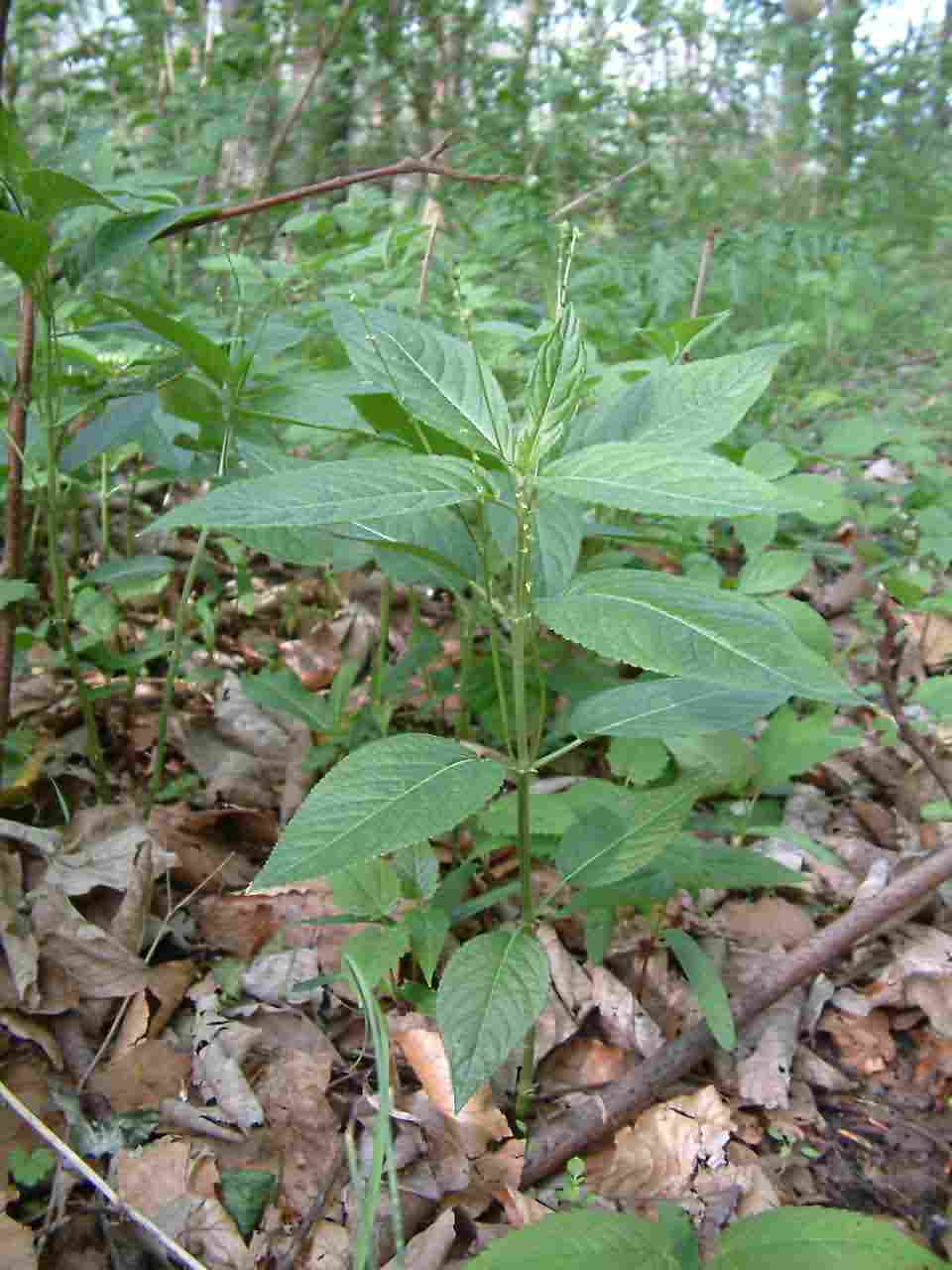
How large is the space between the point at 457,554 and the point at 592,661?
77 cm

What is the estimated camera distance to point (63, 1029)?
1.51 metres

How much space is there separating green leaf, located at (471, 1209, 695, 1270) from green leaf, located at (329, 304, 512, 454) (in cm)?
86

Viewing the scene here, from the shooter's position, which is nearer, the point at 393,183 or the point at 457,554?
the point at 457,554

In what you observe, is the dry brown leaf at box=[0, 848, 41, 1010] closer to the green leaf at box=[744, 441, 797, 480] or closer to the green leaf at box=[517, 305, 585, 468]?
the green leaf at box=[517, 305, 585, 468]

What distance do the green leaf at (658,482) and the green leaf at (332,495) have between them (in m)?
0.11

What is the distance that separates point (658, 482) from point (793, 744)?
1.07 meters

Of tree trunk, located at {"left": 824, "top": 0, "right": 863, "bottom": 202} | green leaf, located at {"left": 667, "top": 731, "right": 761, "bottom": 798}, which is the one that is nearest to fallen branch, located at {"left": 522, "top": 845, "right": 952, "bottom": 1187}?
green leaf, located at {"left": 667, "top": 731, "right": 761, "bottom": 798}

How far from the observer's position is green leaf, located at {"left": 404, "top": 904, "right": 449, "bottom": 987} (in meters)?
1.43

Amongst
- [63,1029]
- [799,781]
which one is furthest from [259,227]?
[63,1029]

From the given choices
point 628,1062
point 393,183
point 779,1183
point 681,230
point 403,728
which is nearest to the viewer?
point 779,1183

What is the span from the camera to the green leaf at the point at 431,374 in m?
1.13

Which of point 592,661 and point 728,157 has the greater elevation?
point 728,157

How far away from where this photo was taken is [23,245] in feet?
4.52

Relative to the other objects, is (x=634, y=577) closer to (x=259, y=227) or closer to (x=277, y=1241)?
(x=277, y=1241)
